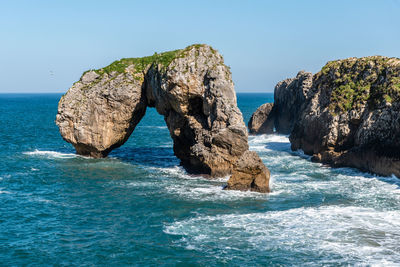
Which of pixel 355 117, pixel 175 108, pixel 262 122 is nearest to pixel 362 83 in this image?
pixel 355 117

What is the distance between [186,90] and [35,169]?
17.9 m

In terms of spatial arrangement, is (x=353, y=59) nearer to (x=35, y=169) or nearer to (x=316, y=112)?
(x=316, y=112)

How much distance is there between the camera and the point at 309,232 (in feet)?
85.9

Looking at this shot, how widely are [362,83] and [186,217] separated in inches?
1169

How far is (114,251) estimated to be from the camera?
78.4 feet

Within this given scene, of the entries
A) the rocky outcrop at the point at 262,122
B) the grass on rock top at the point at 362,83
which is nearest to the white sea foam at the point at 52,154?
the grass on rock top at the point at 362,83

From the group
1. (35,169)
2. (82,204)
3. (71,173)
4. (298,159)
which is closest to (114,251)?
(82,204)

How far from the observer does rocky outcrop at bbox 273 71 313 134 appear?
227 feet

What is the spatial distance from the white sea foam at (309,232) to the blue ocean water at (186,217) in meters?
0.06

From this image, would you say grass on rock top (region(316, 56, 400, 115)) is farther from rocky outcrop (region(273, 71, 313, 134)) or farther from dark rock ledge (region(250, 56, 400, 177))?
rocky outcrop (region(273, 71, 313, 134))

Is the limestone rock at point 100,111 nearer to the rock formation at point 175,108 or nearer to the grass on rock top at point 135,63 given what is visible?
the rock formation at point 175,108

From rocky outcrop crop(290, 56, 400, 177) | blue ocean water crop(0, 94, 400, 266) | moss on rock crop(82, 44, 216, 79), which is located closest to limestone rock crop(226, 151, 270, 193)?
blue ocean water crop(0, 94, 400, 266)

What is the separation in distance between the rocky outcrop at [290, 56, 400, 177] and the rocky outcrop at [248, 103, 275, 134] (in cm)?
2273

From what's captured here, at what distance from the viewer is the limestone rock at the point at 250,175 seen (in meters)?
35.1
